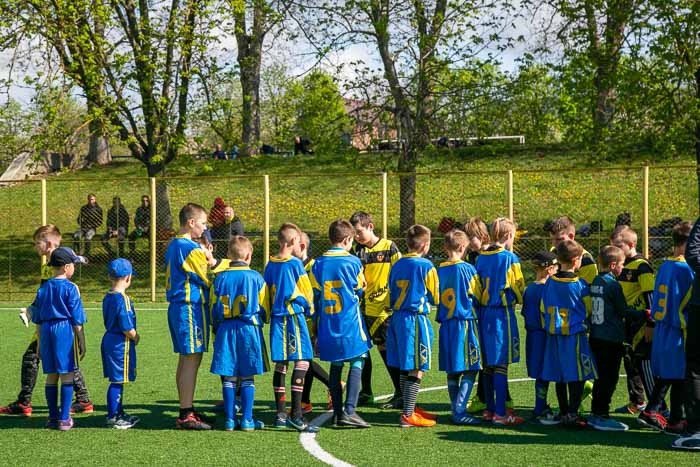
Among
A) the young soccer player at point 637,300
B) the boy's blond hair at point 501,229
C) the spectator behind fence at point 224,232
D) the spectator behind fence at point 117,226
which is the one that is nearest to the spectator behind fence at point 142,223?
the spectator behind fence at point 117,226

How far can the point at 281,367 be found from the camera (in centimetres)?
775

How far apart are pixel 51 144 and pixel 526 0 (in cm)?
1245

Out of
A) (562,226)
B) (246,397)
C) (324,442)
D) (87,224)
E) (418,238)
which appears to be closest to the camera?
(324,442)

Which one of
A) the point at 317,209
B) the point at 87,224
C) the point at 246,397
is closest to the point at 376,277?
the point at 246,397

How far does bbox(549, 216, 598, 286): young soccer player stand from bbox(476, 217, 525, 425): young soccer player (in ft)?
1.94

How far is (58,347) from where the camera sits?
758 centimetres

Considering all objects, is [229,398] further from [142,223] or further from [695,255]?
[142,223]

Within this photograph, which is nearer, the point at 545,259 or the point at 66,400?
the point at 66,400

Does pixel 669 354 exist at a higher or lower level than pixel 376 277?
lower

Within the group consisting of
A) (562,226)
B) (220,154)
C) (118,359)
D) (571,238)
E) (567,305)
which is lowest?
(118,359)

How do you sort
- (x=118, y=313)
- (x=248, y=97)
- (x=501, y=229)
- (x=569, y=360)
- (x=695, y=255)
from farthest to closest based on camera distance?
1. (x=248, y=97)
2. (x=501, y=229)
3. (x=118, y=313)
4. (x=569, y=360)
5. (x=695, y=255)

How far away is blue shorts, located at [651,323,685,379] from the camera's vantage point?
279 inches

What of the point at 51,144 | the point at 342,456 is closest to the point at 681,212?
the point at 51,144

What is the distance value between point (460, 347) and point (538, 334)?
2.40 feet
